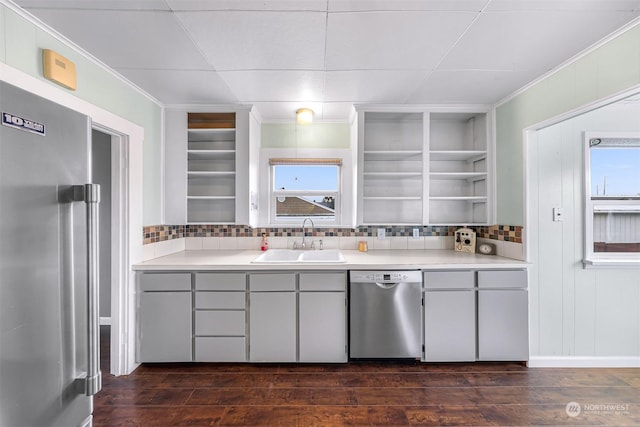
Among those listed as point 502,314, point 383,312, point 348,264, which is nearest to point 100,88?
point 348,264

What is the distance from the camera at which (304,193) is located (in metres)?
3.27

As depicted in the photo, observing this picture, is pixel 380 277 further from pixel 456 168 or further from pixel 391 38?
pixel 391 38

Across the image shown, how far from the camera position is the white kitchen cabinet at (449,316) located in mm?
2430

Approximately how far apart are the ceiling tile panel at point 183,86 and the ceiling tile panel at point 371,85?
2.97 ft

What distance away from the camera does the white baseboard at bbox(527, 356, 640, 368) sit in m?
2.42

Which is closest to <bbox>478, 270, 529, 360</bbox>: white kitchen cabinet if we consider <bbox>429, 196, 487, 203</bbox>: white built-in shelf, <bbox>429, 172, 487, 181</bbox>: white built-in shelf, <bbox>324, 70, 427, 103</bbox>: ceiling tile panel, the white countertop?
the white countertop

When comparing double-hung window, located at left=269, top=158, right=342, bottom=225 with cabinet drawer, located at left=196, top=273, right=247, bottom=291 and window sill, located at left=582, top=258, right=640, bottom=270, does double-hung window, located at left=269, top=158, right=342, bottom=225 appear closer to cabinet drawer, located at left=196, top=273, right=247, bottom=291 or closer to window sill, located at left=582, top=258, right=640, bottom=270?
cabinet drawer, located at left=196, top=273, right=247, bottom=291

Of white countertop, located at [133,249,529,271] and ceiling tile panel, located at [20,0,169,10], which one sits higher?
ceiling tile panel, located at [20,0,169,10]

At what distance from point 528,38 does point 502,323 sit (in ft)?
6.90

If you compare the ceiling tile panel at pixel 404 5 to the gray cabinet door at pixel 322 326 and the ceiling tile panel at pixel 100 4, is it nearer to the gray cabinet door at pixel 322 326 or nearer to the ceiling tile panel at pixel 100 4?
the ceiling tile panel at pixel 100 4

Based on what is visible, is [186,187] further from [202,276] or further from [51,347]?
[51,347]

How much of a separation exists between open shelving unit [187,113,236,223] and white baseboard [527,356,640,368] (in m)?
3.03

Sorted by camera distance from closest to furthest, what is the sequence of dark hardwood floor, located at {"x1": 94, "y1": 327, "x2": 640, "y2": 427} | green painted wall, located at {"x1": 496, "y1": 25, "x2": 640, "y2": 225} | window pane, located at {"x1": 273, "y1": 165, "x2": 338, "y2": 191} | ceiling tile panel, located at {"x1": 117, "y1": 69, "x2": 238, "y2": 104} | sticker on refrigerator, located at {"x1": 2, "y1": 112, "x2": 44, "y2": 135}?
sticker on refrigerator, located at {"x1": 2, "y1": 112, "x2": 44, "y2": 135} → green painted wall, located at {"x1": 496, "y1": 25, "x2": 640, "y2": 225} → dark hardwood floor, located at {"x1": 94, "y1": 327, "x2": 640, "y2": 427} → ceiling tile panel, located at {"x1": 117, "y1": 69, "x2": 238, "y2": 104} → window pane, located at {"x1": 273, "y1": 165, "x2": 338, "y2": 191}

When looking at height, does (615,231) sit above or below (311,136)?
below
